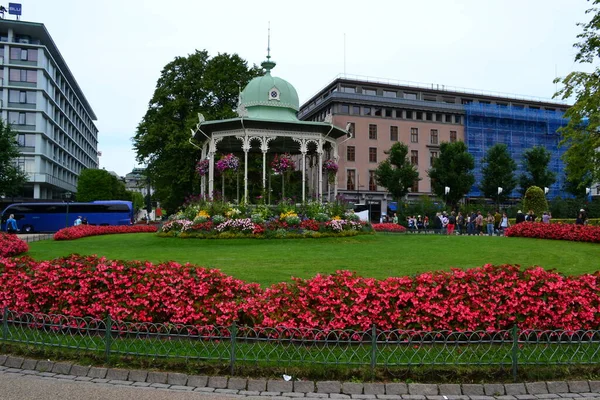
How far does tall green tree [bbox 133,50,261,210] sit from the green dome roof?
1289 centimetres

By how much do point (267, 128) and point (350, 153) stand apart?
142 feet

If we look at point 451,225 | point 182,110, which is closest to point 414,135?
point 182,110

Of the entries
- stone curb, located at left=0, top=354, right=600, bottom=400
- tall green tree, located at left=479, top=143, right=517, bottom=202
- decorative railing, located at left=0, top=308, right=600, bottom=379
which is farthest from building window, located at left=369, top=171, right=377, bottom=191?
stone curb, located at left=0, top=354, right=600, bottom=400

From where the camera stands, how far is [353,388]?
5.52 m

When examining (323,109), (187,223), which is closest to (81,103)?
(323,109)

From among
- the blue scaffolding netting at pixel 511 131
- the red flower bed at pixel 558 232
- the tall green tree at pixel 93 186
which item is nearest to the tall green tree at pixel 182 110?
the red flower bed at pixel 558 232

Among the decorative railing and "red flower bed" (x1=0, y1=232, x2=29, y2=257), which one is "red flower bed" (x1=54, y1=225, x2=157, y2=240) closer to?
"red flower bed" (x1=0, y1=232, x2=29, y2=257)

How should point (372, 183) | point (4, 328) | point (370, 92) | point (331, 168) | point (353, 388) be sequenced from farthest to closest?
point (370, 92), point (372, 183), point (331, 168), point (4, 328), point (353, 388)

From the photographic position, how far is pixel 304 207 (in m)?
22.4

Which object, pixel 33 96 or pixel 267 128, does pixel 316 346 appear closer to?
pixel 267 128

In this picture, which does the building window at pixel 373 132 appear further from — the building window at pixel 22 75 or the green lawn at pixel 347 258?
the green lawn at pixel 347 258

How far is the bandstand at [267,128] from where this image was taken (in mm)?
22766

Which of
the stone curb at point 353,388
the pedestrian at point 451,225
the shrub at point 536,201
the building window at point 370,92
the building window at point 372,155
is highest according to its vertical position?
the building window at point 370,92

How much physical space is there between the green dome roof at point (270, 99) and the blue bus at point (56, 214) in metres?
27.2
